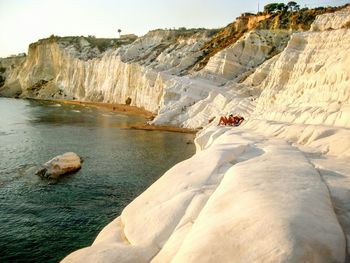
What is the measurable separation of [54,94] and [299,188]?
128 metres

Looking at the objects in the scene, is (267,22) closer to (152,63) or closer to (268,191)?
(152,63)

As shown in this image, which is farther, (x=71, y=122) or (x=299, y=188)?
(x=71, y=122)

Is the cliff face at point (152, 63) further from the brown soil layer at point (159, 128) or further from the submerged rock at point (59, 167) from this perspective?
the submerged rock at point (59, 167)

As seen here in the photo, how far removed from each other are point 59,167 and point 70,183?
3.01 m

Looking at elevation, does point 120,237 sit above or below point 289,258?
below

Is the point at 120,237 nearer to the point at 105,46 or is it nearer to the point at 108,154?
the point at 108,154

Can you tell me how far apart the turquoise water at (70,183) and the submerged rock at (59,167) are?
2.59 ft

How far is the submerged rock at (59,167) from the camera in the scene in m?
28.5

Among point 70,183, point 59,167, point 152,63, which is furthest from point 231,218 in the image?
point 152,63

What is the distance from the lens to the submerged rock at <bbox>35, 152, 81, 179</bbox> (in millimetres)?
28484

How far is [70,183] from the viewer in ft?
88.0

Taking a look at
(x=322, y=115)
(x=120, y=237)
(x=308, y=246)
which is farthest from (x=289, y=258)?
(x=322, y=115)

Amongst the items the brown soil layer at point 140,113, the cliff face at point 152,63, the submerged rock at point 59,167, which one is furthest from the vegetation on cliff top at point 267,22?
the submerged rock at point 59,167

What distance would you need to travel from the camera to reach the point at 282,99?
3684 centimetres
